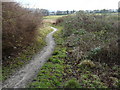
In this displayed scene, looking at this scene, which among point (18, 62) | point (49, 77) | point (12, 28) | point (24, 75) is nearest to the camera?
point (49, 77)

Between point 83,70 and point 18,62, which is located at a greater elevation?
point 18,62

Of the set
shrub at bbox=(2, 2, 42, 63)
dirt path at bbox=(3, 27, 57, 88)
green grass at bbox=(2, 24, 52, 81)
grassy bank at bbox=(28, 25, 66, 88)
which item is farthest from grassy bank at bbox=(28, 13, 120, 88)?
shrub at bbox=(2, 2, 42, 63)

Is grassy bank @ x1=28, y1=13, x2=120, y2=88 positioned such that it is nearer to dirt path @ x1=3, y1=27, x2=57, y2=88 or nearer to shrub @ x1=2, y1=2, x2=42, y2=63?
dirt path @ x1=3, y1=27, x2=57, y2=88

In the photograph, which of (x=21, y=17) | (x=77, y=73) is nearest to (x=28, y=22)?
(x=21, y=17)

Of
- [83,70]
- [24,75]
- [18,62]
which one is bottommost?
[24,75]

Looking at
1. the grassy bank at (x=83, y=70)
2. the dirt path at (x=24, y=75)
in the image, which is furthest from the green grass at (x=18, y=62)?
the grassy bank at (x=83, y=70)

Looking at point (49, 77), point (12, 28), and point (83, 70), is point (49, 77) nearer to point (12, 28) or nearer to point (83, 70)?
point (83, 70)

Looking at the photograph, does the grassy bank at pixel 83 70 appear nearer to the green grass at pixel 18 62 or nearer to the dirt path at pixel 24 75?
the dirt path at pixel 24 75

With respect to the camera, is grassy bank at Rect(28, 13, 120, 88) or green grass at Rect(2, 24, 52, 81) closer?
grassy bank at Rect(28, 13, 120, 88)

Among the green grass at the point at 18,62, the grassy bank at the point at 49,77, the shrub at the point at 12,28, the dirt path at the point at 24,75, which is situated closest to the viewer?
the grassy bank at the point at 49,77

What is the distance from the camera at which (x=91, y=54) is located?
889cm

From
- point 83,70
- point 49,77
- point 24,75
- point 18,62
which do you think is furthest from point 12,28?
point 83,70

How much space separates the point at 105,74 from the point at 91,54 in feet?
7.60

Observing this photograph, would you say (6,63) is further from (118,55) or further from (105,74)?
(118,55)
